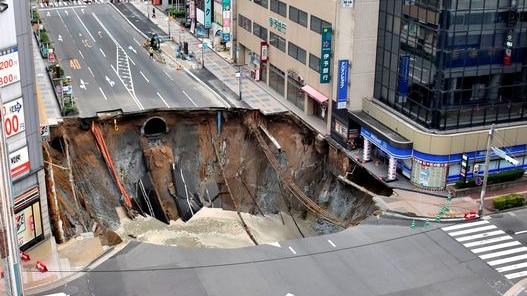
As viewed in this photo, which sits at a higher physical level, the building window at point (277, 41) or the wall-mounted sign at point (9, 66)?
the wall-mounted sign at point (9, 66)

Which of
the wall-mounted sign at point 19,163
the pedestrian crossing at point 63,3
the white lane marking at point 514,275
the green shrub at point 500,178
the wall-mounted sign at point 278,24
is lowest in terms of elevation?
the white lane marking at point 514,275

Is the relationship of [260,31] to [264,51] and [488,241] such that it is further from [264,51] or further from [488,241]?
[488,241]

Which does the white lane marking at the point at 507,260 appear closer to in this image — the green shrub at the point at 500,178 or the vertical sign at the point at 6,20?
the green shrub at the point at 500,178

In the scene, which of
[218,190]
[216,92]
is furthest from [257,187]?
[216,92]

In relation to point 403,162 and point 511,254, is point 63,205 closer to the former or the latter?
point 403,162

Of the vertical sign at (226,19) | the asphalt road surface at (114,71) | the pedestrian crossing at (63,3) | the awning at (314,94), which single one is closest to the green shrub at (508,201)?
the awning at (314,94)

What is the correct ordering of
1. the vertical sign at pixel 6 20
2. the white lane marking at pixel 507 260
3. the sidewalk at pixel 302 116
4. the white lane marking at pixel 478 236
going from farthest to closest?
the sidewalk at pixel 302 116 < the white lane marking at pixel 478 236 < the white lane marking at pixel 507 260 < the vertical sign at pixel 6 20

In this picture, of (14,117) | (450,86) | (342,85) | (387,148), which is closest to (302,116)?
(342,85)
